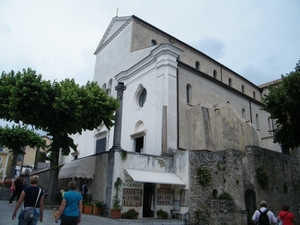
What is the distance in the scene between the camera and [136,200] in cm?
1493

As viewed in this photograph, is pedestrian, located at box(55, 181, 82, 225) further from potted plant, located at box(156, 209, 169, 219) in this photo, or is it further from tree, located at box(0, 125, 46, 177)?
tree, located at box(0, 125, 46, 177)

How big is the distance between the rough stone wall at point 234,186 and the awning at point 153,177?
104 cm

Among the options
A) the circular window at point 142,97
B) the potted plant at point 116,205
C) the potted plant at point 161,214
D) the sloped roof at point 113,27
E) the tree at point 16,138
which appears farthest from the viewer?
the sloped roof at point 113,27

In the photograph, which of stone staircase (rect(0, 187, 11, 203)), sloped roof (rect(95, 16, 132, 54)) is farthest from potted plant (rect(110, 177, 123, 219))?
sloped roof (rect(95, 16, 132, 54))

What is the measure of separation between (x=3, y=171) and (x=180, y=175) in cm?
4116

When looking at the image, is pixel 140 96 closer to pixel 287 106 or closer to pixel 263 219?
pixel 287 106

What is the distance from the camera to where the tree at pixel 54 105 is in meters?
14.0

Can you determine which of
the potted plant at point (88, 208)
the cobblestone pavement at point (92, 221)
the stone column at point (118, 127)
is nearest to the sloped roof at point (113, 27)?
the stone column at point (118, 127)

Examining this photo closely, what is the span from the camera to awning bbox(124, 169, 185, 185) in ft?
47.1

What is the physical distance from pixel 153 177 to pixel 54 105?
21.5 feet

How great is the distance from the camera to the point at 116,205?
1399 centimetres

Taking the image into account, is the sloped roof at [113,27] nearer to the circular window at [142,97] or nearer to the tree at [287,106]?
the circular window at [142,97]

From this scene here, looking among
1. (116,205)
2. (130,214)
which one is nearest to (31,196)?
(116,205)

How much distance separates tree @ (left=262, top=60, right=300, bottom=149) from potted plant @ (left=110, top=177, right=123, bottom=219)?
10.4 meters
